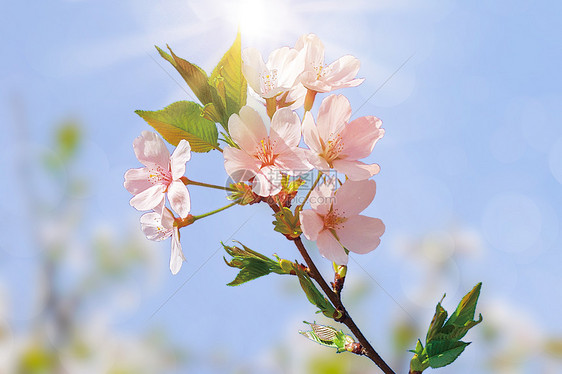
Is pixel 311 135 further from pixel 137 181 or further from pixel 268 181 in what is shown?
pixel 137 181

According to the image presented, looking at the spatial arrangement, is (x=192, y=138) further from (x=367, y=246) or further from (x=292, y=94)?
(x=367, y=246)

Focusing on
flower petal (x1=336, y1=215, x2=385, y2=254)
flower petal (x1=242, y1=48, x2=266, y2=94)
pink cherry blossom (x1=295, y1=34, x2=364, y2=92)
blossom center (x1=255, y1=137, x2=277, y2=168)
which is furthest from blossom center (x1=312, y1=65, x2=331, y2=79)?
flower petal (x1=336, y1=215, x2=385, y2=254)

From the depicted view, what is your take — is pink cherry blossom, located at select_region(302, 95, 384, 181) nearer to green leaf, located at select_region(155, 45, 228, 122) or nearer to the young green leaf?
green leaf, located at select_region(155, 45, 228, 122)

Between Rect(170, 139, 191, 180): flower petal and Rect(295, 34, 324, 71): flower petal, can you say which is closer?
Rect(170, 139, 191, 180): flower petal

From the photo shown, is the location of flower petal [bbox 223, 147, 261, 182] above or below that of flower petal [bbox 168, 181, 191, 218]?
above

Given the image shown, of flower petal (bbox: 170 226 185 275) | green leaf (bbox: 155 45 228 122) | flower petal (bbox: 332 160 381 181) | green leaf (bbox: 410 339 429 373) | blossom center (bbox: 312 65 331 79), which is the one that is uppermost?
blossom center (bbox: 312 65 331 79)

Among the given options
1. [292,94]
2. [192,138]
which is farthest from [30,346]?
[292,94]
